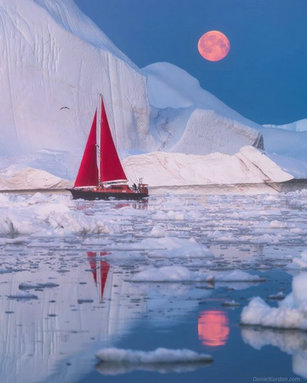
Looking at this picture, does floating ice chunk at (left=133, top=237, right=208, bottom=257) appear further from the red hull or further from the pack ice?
the pack ice

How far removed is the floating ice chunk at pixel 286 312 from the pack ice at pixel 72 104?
32.6 metres

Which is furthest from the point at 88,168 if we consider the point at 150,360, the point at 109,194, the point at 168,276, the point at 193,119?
the point at 150,360

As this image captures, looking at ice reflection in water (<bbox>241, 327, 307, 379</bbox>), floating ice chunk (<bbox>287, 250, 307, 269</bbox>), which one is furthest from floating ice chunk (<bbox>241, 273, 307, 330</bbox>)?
floating ice chunk (<bbox>287, 250, 307, 269</bbox>)

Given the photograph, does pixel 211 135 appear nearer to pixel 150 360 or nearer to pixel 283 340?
pixel 283 340

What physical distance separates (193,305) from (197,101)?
50.8 m

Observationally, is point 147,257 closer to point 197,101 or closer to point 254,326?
point 254,326

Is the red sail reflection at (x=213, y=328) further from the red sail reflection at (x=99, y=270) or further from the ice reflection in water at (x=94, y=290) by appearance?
the red sail reflection at (x=99, y=270)

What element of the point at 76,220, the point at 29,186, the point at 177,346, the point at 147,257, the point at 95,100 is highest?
the point at 95,100

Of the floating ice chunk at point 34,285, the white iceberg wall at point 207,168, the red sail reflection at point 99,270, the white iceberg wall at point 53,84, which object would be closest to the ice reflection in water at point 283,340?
the red sail reflection at point 99,270

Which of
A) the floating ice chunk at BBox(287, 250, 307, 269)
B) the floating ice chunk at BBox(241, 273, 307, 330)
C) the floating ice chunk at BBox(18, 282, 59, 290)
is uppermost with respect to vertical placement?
the floating ice chunk at BBox(287, 250, 307, 269)

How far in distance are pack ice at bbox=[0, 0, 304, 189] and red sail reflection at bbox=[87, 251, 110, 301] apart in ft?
97.8

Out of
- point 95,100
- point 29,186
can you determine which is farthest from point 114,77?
point 29,186

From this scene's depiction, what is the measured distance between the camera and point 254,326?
3.21 metres

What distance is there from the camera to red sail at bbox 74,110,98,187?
2917 centimetres
